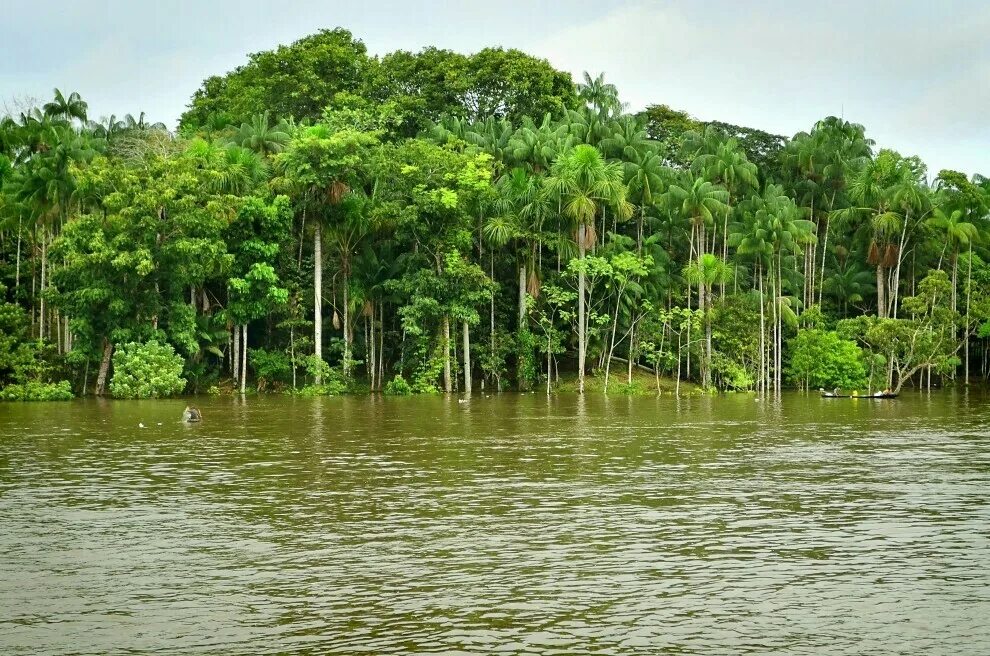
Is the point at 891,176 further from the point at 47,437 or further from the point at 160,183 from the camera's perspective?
the point at 47,437

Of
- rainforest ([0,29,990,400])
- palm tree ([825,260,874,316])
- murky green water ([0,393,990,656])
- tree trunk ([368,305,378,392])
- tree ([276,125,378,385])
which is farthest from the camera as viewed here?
palm tree ([825,260,874,316])

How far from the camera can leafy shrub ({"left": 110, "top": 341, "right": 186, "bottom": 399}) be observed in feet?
172

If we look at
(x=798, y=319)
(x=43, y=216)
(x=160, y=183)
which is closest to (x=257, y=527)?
(x=160, y=183)

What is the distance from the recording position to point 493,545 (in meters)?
16.4

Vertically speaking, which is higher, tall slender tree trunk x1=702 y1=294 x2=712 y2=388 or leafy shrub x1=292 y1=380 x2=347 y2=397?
tall slender tree trunk x1=702 y1=294 x2=712 y2=388

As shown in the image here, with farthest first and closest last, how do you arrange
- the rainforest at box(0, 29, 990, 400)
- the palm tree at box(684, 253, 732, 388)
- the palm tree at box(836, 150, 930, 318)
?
the palm tree at box(836, 150, 930, 318), the palm tree at box(684, 253, 732, 388), the rainforest at box(0, 29, 990, 400)

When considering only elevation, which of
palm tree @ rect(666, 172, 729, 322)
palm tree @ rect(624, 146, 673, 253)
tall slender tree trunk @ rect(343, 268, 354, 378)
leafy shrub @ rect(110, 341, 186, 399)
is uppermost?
palm tree @ rect(624, 146, 673, 253)

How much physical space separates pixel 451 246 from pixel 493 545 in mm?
43845

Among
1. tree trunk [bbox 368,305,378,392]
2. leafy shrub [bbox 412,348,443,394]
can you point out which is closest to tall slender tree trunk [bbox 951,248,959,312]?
leafy shrub [bbox 412,348,443,394]

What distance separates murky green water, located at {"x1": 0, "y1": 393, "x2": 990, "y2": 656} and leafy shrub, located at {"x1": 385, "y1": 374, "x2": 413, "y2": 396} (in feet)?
84.7

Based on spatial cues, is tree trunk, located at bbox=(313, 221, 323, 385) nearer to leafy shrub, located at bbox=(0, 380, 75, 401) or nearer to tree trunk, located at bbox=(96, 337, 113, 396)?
tree trunk, located at bbox=(96, 337, 113, 396)

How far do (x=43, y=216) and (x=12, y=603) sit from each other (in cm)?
4611

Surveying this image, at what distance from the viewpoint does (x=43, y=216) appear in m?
55.7

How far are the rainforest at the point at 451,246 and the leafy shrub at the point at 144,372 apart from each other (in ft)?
0.44
